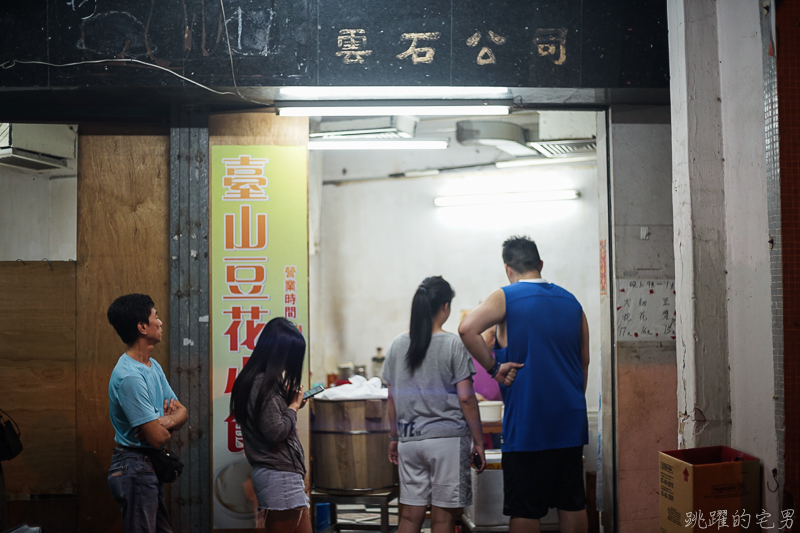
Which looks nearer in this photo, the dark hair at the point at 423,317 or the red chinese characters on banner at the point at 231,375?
the dark hair at the point at 423,317

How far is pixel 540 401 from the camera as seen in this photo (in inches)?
168

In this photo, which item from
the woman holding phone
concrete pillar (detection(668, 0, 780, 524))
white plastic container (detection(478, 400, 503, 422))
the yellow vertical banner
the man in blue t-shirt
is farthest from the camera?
white plastic container (detection(478, 400, 503, 422))

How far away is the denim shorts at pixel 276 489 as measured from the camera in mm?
3938

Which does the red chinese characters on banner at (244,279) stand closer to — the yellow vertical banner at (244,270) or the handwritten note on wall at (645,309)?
the yellow vertical banner at (244,270)

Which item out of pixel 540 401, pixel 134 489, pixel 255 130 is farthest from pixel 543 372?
pixel 255 130

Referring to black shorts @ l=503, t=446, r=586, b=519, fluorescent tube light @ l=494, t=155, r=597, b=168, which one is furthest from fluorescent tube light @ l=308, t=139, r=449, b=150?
black shorts @ l=503, t=446, r=586, b=519

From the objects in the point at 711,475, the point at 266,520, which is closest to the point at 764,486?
the point at 711,475

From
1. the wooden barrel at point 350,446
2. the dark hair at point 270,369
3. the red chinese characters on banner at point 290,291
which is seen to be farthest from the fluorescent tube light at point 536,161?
the dark hair at point 270,369

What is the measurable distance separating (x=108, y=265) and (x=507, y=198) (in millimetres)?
5635

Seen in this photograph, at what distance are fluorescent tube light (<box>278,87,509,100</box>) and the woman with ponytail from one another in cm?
145

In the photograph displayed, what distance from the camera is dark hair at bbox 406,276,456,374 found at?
Answer: 179 inches

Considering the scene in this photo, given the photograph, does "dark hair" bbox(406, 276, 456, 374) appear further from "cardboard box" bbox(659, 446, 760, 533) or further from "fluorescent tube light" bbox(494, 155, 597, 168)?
"fluorescent tube light" bbox(494, 155, 597, 168)

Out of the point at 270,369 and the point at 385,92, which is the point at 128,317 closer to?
the point at 270,369

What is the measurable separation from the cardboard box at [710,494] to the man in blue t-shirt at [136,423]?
2773mm
